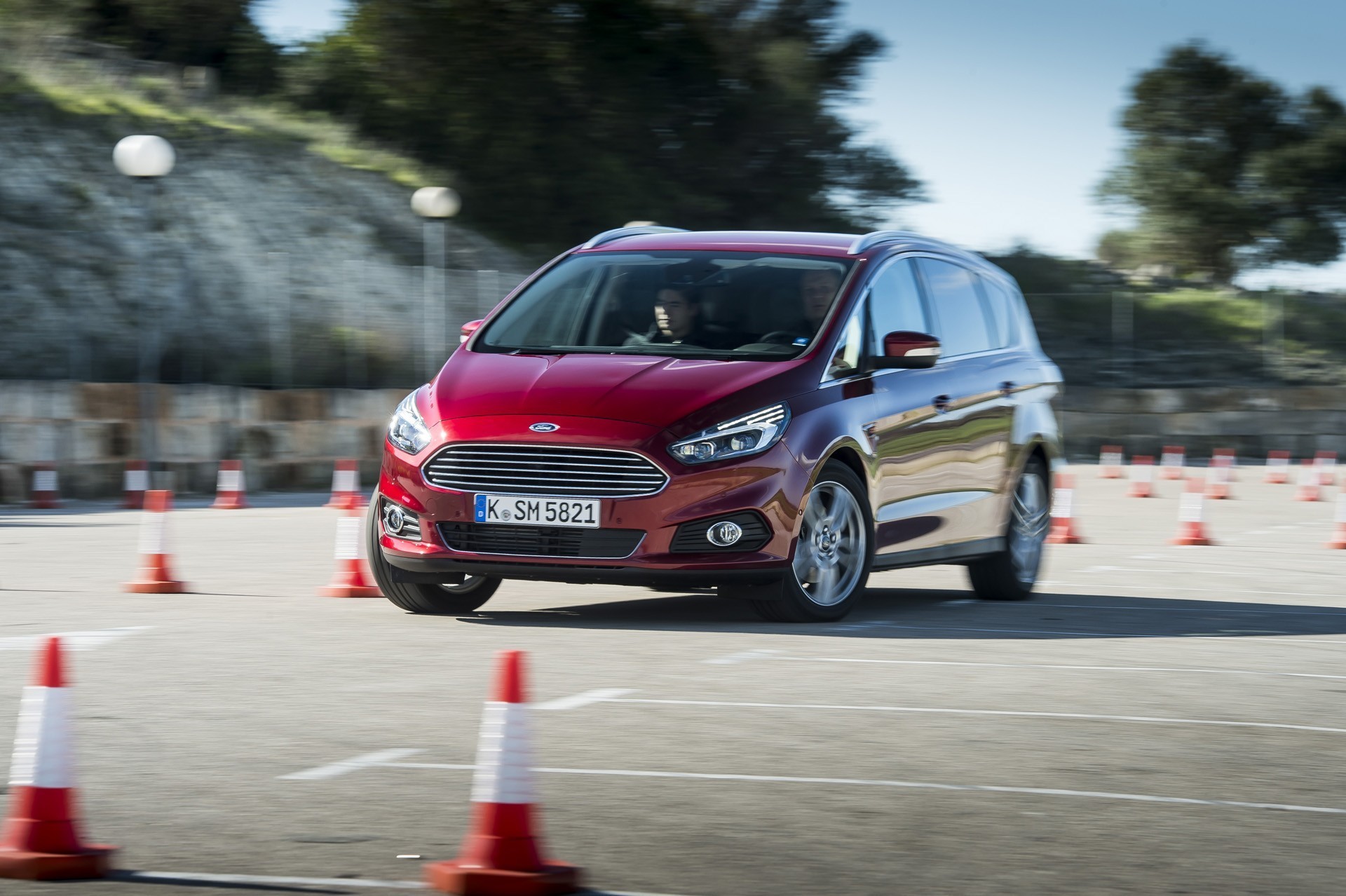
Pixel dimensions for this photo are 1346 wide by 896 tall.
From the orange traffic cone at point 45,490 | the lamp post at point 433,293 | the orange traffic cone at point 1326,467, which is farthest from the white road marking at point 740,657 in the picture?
the lamp post at point 433,293

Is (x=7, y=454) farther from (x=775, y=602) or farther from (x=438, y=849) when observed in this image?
(x=438, y=849)

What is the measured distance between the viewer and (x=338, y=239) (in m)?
37.9

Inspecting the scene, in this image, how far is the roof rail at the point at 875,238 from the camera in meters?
11.0

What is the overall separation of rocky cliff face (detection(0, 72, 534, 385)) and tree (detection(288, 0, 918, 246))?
97.4 inches

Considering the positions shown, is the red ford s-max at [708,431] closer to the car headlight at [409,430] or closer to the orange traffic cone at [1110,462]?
the car headlight at [409,430]


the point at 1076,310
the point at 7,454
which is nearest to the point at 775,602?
the point at 7,454

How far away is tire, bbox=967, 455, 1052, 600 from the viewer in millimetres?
12312

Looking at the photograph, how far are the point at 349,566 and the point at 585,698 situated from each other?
4.31 m

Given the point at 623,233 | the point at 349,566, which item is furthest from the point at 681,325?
the point at 349,566

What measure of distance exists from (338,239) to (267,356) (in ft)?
31.0

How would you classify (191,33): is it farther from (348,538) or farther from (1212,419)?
(348,538)

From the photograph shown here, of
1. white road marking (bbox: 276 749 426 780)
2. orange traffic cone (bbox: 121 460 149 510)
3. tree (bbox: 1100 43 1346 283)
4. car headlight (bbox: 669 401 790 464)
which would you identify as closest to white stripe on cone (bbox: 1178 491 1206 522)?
car headlight (bbox: 669 401 790 464)

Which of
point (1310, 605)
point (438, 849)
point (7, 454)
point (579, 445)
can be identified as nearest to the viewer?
point (438, 849)

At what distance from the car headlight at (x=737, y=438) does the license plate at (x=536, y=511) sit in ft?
1.51
